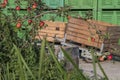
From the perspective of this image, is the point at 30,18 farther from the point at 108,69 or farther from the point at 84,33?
the point at 84,33

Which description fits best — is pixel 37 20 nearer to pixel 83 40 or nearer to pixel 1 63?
pixel 1 63

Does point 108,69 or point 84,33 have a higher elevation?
point 84,33

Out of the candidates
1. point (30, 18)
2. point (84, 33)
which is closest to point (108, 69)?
point (84, 33)

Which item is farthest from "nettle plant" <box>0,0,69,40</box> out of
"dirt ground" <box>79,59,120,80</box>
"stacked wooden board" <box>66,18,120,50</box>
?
"stacked wooden board" <box>66,18,120,50</box>

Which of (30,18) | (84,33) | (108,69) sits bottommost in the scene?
(108,69)

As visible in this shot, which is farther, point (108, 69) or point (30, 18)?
point (108, 69)

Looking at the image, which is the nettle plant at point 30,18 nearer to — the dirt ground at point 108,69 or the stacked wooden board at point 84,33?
the dirt ground at point 108,69

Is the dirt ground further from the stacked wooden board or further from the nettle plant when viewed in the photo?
the nettle plant

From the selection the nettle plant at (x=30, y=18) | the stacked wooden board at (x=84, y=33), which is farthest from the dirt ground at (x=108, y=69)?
the nettle plant at (x=30, y=18)

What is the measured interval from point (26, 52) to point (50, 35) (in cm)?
782

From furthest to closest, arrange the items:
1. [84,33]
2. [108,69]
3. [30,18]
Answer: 1. [84,33]
2. [108,69]
3. [30,18]

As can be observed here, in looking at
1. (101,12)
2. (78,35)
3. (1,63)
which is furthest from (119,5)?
(1,63)

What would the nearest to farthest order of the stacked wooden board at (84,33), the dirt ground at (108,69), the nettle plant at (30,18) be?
the nettle plant at (30,18) < the dirt ground at (108,69) < the stacked wooden board at (84,33)

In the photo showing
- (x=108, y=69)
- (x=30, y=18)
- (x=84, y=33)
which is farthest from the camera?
(x=84, y=33)
